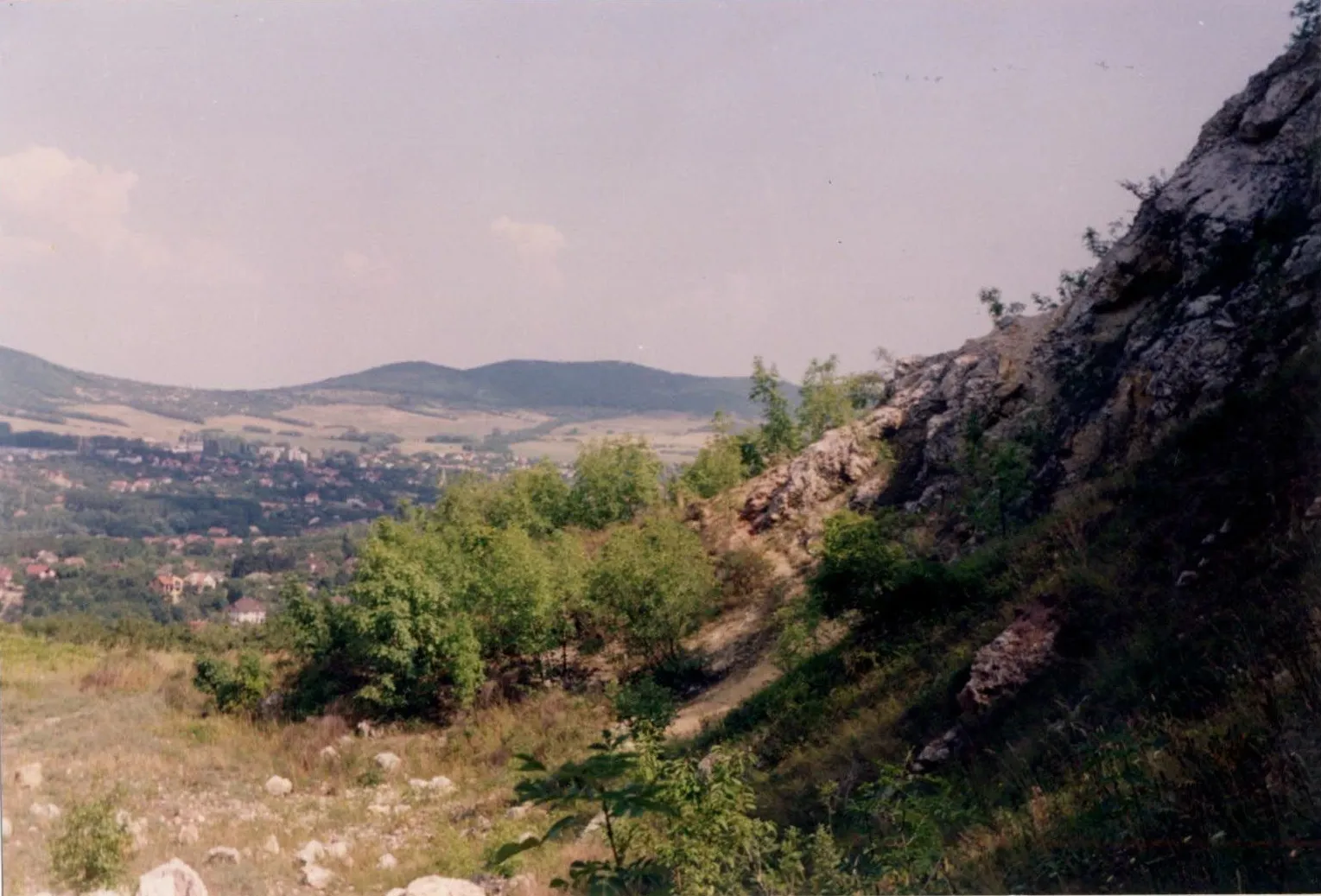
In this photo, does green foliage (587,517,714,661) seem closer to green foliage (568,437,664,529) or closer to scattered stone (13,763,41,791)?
scattered stone (13,763,41,791)

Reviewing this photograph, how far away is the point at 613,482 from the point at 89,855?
1932cm

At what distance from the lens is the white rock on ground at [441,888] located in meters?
5.63

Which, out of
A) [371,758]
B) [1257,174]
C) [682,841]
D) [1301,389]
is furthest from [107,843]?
[1257,174]

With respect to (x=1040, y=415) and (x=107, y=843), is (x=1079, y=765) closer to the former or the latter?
(x=107, y=843)

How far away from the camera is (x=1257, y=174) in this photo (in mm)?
13227

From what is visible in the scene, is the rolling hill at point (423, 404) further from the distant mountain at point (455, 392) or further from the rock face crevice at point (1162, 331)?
the rock face crevice at point (1162, 331)

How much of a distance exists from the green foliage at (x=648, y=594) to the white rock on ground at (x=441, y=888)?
24.3 feet

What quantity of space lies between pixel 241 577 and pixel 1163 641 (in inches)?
813

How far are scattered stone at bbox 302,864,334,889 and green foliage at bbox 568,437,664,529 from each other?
1667 cm

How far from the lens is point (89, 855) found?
Result: 17.4 ft

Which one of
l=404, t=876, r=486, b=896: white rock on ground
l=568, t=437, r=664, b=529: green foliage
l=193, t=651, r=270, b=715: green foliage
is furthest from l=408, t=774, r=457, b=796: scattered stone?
l=568, t=437, r=664, b=529: green foliage

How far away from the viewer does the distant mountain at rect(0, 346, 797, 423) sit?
13.6m

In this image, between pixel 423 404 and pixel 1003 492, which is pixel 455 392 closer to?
pixel 423 404

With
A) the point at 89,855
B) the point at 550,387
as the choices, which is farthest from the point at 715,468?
the point at 89,855
